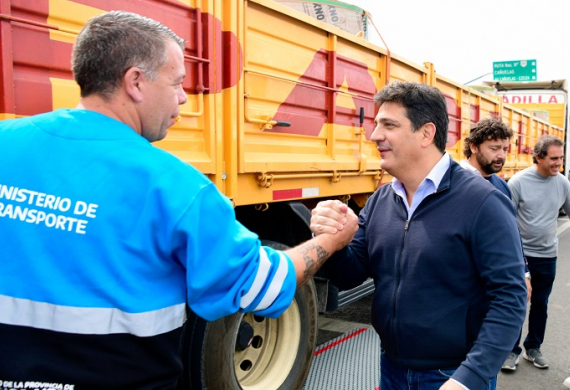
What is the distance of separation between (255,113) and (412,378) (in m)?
1.82

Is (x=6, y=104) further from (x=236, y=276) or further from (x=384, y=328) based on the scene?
(x=384, y=328)

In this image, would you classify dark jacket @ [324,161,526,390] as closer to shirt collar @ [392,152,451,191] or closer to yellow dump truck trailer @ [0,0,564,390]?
shirt collar @ [392,152,451,191]

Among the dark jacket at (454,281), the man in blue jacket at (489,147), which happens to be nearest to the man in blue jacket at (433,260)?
the dark jacket at (454,281)

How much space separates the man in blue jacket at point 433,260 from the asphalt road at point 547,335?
241 centimetres

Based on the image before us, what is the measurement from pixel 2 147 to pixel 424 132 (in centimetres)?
144

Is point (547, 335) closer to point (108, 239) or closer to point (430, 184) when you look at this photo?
point (430, 184)

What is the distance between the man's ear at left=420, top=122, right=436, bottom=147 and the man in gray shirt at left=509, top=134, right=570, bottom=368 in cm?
286

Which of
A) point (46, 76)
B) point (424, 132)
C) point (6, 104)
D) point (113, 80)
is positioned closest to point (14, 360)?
point (113, 80)

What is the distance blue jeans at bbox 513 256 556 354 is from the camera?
417 centimetres

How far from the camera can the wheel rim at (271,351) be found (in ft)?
10.3

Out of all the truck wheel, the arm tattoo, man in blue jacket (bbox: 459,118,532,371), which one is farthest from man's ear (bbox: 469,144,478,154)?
the arm tattoo

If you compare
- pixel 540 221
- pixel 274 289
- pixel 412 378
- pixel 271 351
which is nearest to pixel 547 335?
pixel 540 221

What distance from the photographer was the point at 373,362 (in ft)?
12.9

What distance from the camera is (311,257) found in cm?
166
